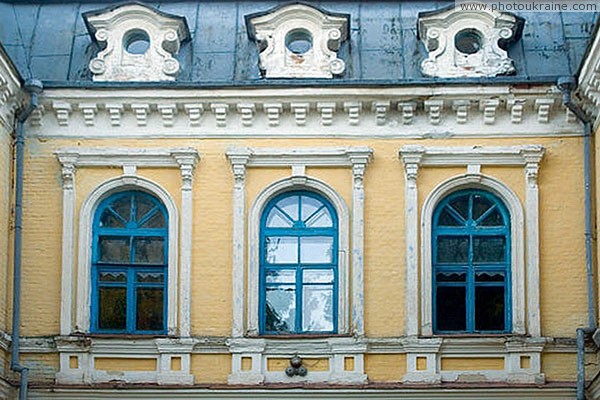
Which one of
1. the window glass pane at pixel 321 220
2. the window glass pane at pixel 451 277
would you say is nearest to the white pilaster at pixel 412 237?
the window glass pane at pixel 451 277

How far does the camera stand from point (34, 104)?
21.0m

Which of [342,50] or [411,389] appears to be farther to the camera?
[342,50]

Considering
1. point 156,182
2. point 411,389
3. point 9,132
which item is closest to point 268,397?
point 411,389

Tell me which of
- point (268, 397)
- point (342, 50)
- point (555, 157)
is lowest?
point (268, 397)

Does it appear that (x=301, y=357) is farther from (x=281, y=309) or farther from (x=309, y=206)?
(x=309, y=206)

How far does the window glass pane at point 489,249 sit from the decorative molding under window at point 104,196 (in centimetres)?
358

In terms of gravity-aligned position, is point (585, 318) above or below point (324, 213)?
below

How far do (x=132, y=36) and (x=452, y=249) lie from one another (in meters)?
Result: 4.92

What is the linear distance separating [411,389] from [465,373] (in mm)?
699

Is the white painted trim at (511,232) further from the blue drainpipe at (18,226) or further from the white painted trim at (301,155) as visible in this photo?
the blue drainpipe at (18,226)

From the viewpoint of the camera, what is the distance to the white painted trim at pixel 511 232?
20.9 metres

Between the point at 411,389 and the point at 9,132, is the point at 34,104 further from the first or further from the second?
the point at 411,389

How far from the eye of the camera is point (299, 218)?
21.5 meters

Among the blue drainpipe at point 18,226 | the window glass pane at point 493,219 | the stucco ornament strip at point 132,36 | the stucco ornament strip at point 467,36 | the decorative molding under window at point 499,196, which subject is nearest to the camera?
the blue drainpipe at point 18,226
